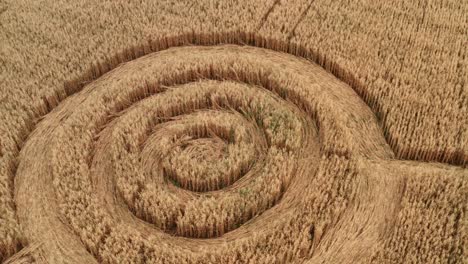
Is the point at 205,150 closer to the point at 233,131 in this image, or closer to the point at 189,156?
the point at 189,156

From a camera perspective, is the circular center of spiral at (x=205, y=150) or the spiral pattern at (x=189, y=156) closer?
the spiral pattern at (x=189, y=156)

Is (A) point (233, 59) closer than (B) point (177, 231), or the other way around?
(B) point (177, 231)

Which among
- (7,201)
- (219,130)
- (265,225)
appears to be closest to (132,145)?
(219,130)

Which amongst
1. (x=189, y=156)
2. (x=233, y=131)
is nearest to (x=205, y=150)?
(x=189, y=156)

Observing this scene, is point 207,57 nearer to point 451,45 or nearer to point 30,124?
point 30,124

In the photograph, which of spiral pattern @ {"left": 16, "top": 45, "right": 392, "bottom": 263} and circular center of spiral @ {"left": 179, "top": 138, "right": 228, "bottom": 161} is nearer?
spiral pattern @ {"left": 16, "top": 45, "right": 392, "bottom": 263}

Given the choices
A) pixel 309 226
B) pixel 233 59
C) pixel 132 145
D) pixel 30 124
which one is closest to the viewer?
pixel 309 226
